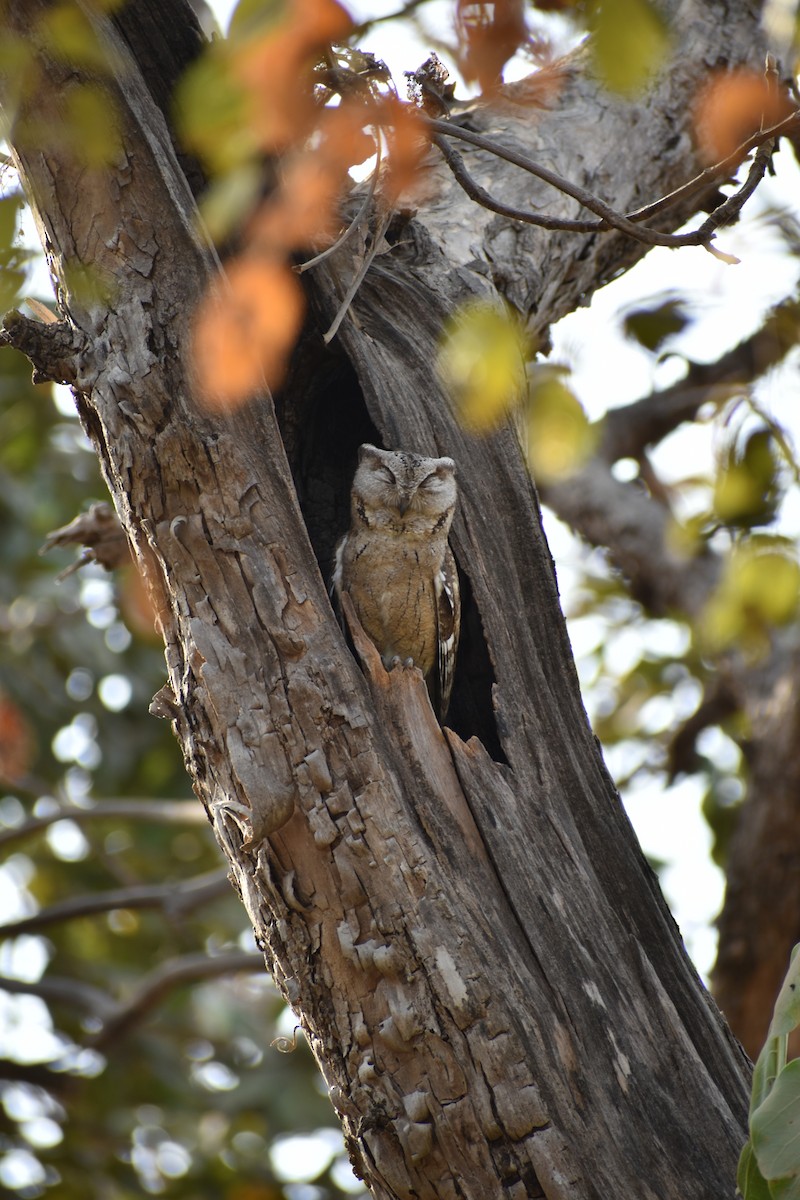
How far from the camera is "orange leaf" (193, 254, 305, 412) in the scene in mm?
2092

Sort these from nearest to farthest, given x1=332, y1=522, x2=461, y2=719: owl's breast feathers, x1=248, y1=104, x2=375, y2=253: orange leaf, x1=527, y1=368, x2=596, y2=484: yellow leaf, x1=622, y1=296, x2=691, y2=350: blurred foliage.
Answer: x1=248, y1=104, x2=375, y2=253: orange leaf
x1=527, y1=368, x2=596, y2=484: yellow leaf
x1=332, y1=522, x2=461, y2=719: owl's breast feathers
x1=622, y1=296, x2=691, y2=350: blurred foliage

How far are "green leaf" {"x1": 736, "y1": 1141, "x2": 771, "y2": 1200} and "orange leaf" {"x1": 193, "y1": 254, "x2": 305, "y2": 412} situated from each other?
5.56 ft

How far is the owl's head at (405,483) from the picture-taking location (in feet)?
10.1

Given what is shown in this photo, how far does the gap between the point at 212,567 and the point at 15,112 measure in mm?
1029

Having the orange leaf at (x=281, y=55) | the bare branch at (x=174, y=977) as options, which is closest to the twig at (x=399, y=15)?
the orange leaf at (x=281, y=55)

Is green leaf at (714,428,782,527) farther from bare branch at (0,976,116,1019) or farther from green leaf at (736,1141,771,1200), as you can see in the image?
bare branch at (0,976,116,1019)

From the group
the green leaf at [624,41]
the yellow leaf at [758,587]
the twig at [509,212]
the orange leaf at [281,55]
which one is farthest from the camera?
the yellow leaf at [758,587]

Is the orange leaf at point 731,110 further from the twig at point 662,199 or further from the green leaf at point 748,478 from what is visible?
the green leaf at point 748,478

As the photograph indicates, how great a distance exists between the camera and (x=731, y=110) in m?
3.47

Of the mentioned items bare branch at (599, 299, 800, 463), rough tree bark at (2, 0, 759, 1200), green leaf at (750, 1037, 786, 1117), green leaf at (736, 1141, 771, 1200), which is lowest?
green leaf at (736, 1141, 771, 1200)

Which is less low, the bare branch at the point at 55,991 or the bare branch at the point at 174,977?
the bare branch at the point at 55,991

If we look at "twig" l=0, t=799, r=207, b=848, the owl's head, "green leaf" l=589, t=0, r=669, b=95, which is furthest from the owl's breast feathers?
"green leaf" l=589, t=0, r=669, b=95

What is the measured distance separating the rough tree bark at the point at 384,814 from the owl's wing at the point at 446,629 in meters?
0.35

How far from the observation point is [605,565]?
6.71m
